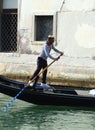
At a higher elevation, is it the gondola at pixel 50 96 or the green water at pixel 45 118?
the gondola at pixel 50 96

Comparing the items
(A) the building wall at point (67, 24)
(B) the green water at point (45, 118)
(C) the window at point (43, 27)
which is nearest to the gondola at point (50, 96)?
(B) the green water at point (45, 118)

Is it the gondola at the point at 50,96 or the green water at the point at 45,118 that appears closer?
the green water at the point at 45,118

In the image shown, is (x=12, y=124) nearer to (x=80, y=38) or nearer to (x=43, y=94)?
(x=43, y=94)

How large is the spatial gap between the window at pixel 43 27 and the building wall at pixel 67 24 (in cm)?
15

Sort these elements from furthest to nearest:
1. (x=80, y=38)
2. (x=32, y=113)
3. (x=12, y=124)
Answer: (x=80, y=38) → (x=32, y=113) → (x=12, y=124)

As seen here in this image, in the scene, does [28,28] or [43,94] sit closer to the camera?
[43,94]

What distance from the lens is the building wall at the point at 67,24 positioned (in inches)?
486

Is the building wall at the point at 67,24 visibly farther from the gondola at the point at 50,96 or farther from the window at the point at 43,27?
the gondola at the point at 50,96

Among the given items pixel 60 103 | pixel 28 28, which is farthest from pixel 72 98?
pixel 28 28

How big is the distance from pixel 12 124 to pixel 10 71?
473 cm

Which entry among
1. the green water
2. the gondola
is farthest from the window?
the gondola

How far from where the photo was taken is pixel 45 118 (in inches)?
345

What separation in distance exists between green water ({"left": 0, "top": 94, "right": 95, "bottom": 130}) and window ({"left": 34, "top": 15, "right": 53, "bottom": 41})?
321cm

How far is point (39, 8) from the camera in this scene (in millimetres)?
12969
